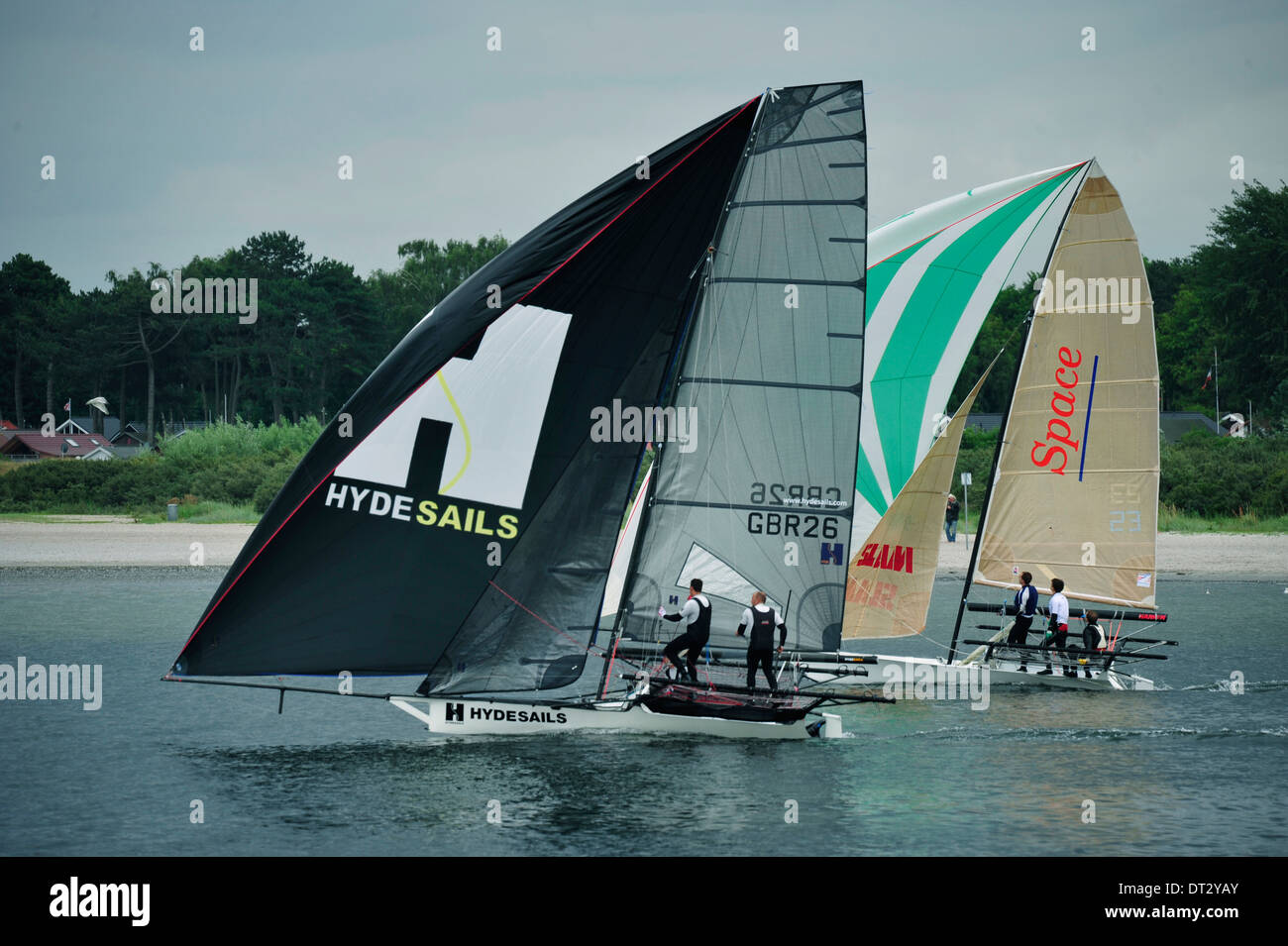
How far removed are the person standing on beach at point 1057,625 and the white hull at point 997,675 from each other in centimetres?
14

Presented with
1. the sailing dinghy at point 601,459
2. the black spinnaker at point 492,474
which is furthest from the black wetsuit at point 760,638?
the black spinnaker at point 492,474

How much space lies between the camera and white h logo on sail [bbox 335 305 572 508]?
17.1 metres

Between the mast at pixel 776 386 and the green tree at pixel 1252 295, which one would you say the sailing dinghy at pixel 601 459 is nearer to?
the mast at pixel 776 386

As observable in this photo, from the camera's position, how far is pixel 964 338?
2391cm

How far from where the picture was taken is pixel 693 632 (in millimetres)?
18281

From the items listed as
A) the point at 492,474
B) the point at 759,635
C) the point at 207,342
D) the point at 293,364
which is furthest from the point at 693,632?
the point at 207,342

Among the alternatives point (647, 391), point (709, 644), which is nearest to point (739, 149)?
point (647, 391)

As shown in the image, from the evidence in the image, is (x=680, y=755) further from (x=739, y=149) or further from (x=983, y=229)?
(x=983, y=229)

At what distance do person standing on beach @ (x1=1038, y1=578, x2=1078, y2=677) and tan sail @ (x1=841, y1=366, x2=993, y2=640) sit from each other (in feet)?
6.95

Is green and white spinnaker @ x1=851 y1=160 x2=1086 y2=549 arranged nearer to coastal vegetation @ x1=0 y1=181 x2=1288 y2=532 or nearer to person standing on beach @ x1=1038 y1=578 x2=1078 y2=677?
person standing on beach @ x1=1038 y1=578 x2=1078 y2=677

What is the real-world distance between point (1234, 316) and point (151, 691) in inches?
2702

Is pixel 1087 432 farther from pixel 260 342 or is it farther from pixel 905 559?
pixel 260 342

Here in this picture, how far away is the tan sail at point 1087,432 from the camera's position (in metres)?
23.2
